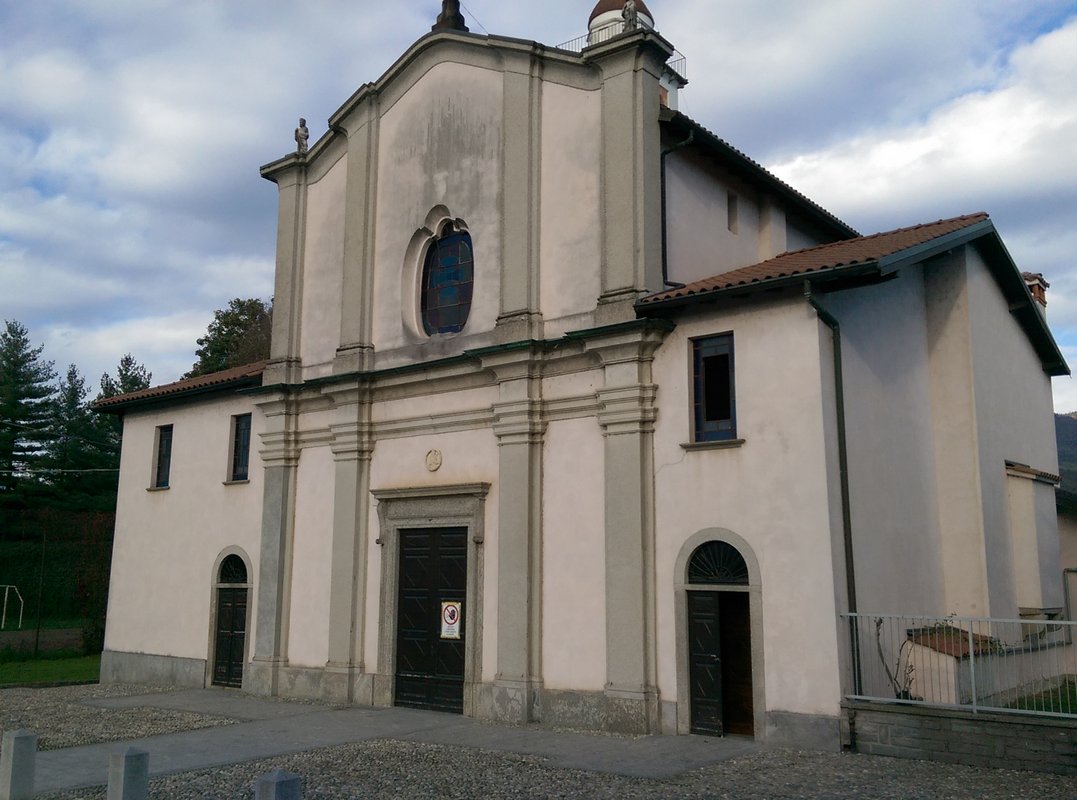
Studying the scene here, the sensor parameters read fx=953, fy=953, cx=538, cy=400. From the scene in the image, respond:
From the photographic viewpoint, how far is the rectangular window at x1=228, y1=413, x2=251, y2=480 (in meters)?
19.2

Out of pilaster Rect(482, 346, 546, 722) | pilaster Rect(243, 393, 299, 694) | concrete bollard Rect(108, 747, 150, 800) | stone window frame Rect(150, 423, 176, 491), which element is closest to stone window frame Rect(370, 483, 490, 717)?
pilaster Rect(482, 346, 546, 722)

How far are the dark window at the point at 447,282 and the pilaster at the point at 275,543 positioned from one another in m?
3.45

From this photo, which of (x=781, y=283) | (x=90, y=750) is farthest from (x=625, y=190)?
(x=90, y=750)

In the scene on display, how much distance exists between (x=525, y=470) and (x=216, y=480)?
8241 millimetres

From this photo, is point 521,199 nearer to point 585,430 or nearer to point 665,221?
point 665,221

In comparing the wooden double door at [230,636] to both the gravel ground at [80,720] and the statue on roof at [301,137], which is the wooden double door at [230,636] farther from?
the statue on roof at [301,137]

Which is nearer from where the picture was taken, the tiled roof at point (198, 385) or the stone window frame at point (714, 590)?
the stone window frame at point (714, 590)

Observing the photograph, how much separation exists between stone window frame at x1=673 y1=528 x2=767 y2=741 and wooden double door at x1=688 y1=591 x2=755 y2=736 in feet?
0.27

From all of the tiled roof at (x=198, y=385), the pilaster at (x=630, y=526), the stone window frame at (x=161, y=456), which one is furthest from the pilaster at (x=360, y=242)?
the stone window frame at (x=161, y=456)

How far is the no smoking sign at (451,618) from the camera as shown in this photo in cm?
1500

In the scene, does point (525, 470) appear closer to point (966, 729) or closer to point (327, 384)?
point (327, 384)

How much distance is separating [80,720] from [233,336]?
3142cm

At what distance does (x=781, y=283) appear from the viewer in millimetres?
11680

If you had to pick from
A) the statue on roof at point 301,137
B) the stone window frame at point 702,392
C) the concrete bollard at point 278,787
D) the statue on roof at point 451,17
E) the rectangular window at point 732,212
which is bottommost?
the concrete bollard at point 278,787
